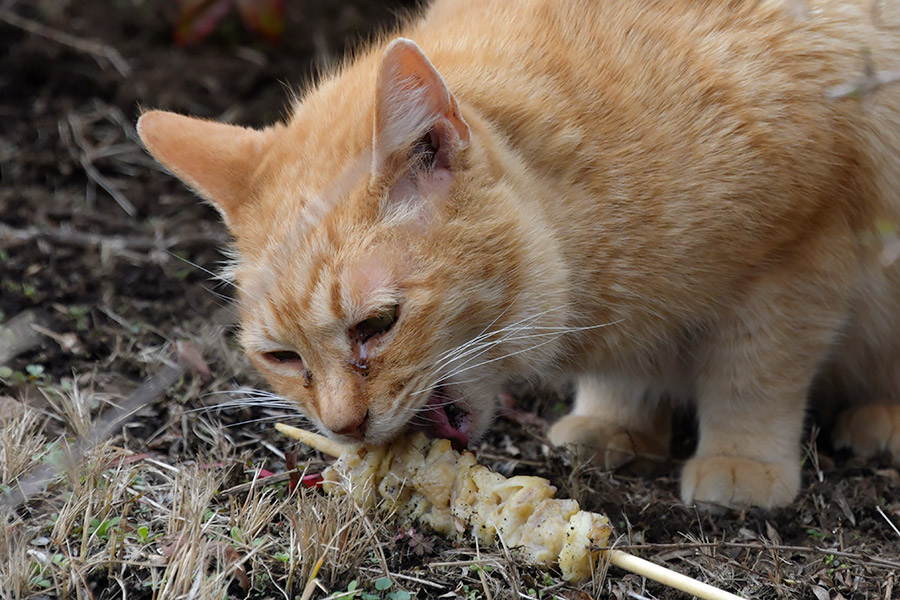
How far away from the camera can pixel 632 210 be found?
8.25 feet

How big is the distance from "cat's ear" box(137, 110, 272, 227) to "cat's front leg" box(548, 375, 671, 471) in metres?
1.22

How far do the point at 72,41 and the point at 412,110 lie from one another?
3.14m

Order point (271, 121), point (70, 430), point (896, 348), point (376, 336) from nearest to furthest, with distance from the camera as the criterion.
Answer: point (376, 336)
point (70, 430)
point (896, 348)
point (271, 121)

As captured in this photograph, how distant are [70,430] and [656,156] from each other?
1.77m

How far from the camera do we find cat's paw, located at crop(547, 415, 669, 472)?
10.1 feet

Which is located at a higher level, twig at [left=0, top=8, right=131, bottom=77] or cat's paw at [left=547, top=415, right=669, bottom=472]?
twig at [left=0, top=8, right=131, bottom=77]

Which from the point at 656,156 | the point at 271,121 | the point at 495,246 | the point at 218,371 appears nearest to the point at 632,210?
the point at 656,156

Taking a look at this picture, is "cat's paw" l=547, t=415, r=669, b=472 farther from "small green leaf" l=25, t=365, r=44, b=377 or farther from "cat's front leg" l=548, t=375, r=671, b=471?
"small green leaf" l=25, t=365, r=44, b=377

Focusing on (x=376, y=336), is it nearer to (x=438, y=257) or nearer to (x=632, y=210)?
(x=438, y=257)

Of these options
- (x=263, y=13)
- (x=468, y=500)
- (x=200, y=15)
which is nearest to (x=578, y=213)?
(x=468, y=500)

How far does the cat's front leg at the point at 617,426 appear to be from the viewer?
310cm

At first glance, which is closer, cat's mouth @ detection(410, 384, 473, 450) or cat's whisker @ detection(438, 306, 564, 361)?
cat's whisker @ detection(438, 306, 564, 361)

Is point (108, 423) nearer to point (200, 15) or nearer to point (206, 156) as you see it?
point (206, 156)

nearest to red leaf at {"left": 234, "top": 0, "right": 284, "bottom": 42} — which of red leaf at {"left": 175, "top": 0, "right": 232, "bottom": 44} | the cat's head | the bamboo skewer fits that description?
red leaf at {"left": 175, "top": 0, "right": 232, "bottom": 44}
